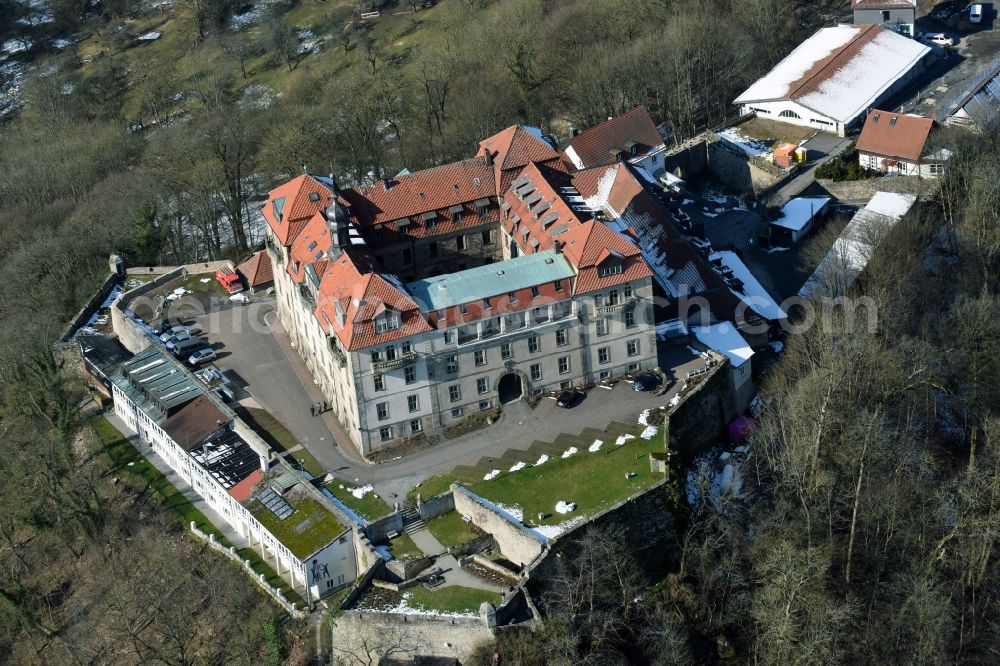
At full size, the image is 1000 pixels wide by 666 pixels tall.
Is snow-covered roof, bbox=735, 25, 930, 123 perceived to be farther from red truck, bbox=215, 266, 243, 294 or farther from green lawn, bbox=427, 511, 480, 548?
green lawn, bbox=427, 511, 480, 548

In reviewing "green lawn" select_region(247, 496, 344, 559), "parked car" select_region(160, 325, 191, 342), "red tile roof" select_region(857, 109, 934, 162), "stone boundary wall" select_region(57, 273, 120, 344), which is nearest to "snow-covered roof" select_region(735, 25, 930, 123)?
"red tile roof" select_region(857, 109, 934, 162)

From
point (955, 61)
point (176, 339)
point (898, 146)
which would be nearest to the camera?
point (176, 339)

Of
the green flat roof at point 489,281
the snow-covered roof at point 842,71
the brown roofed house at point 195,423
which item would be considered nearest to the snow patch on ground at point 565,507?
the green flat roof at point 489,281

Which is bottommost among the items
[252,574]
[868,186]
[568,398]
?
[252,574]

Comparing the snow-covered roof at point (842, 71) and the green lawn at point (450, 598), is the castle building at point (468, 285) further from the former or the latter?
the snow-covered roof at point (842, 71)

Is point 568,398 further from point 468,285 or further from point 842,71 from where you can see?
point 842,71

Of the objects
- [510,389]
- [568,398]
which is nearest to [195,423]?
[510,389]

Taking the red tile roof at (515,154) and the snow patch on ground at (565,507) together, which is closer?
the snow patch on ground at (565,507)
